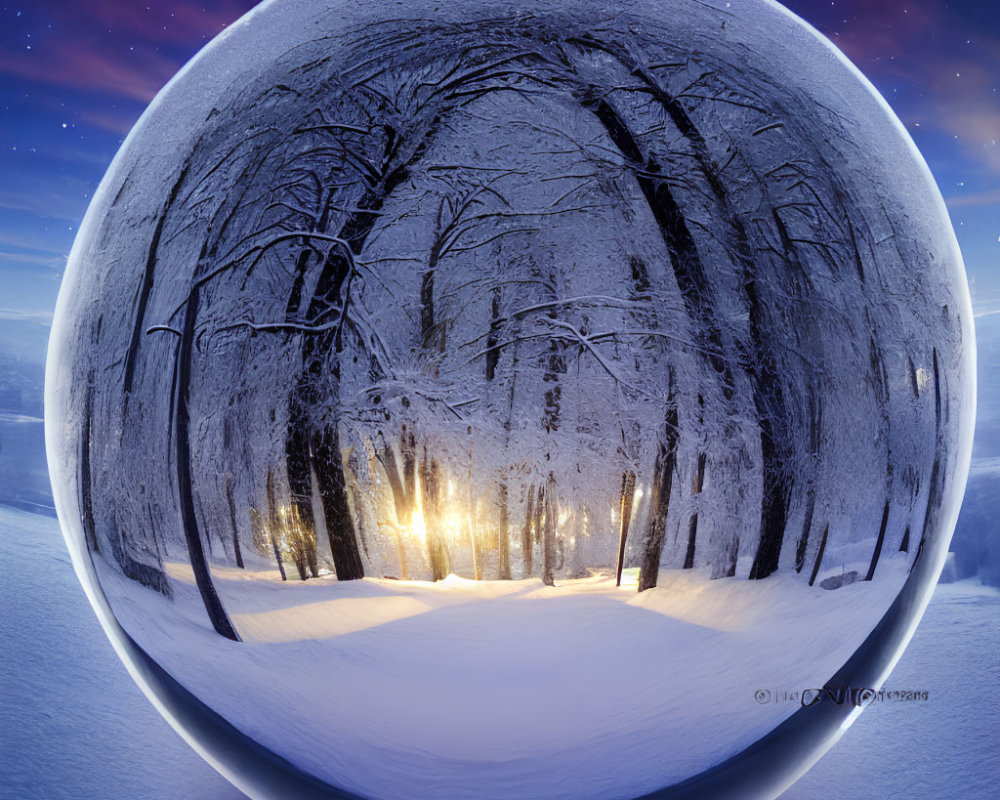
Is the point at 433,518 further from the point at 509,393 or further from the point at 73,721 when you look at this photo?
the point at 73,721

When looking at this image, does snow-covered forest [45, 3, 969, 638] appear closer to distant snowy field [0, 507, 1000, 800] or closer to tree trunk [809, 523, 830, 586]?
tree trunk [809, 523, 830, 586]

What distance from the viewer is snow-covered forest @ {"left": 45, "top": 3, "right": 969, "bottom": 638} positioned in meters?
1.55

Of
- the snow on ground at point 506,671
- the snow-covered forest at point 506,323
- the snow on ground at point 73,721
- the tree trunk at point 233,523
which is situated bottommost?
the snow on ground at point 73,721

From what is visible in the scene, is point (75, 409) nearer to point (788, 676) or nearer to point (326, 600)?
point (326, 600)

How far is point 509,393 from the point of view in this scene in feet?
5.05

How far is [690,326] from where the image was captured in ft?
5.26

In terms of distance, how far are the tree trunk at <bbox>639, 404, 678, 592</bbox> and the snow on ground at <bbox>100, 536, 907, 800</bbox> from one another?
0.21 feet

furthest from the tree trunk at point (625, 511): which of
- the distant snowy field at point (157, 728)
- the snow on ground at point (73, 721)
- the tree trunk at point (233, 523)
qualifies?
the snow on ground at point (73, 721)

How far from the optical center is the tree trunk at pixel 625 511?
1575 mm

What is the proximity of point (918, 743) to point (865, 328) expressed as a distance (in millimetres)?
2723

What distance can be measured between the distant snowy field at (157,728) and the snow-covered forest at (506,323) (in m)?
1.82

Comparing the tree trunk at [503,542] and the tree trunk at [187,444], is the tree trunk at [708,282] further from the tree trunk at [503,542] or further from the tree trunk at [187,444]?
the tree trunk at [187,444]

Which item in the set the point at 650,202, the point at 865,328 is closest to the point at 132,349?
the point at 650,202

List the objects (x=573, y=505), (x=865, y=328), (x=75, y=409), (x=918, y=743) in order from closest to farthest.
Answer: (x=573, y=505)
(x=865, y=328)
(x=75, y=409)
(x=918, y=743)
